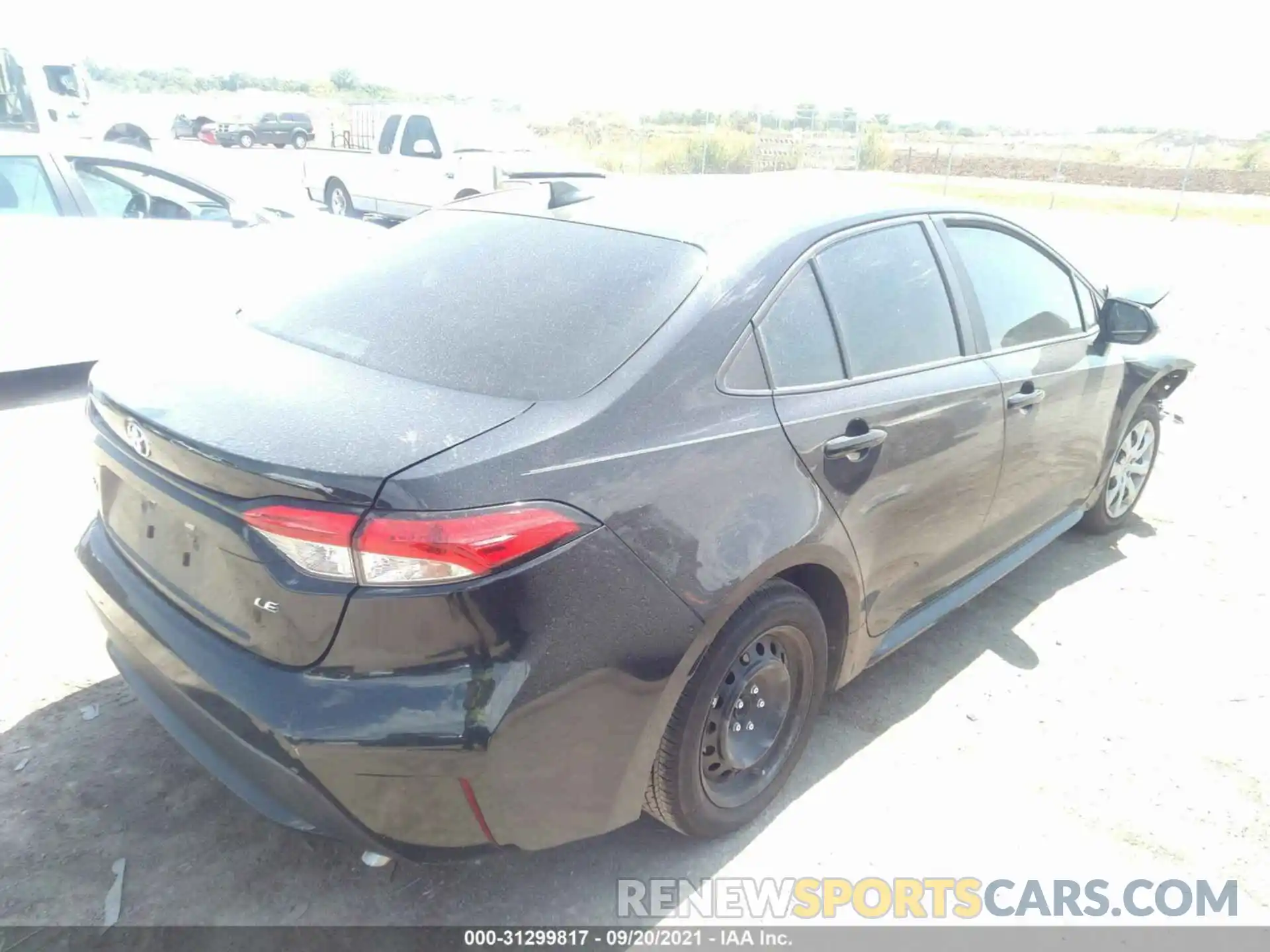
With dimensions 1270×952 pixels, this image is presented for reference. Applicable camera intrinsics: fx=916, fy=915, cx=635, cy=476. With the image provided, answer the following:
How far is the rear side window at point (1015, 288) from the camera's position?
338 cm

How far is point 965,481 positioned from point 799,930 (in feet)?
5.09

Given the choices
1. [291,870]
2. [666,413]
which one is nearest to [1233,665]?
[666,413]

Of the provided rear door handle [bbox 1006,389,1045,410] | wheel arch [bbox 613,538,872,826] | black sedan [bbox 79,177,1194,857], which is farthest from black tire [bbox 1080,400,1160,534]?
wheel arch [bbox 613,538,872,826]

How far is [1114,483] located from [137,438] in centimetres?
430

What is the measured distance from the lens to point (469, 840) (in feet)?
6.63

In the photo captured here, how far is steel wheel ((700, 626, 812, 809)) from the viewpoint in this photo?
2.48 meters

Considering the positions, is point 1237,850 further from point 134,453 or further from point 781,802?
point 134,453

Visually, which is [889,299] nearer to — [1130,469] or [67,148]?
[1130,469]

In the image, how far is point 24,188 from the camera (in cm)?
586

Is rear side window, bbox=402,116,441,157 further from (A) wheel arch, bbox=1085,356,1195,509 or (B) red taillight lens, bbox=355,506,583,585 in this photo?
(B) red taillight lens, bbox=355,506,583,585

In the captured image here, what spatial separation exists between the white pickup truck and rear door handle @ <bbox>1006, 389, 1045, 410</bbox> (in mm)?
9251

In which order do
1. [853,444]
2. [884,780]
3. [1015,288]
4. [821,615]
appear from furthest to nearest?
1. [1015,288]
2. [884,780]
3. [821,615]
4. [853,444]

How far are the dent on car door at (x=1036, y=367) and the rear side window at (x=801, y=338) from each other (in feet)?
2.80
